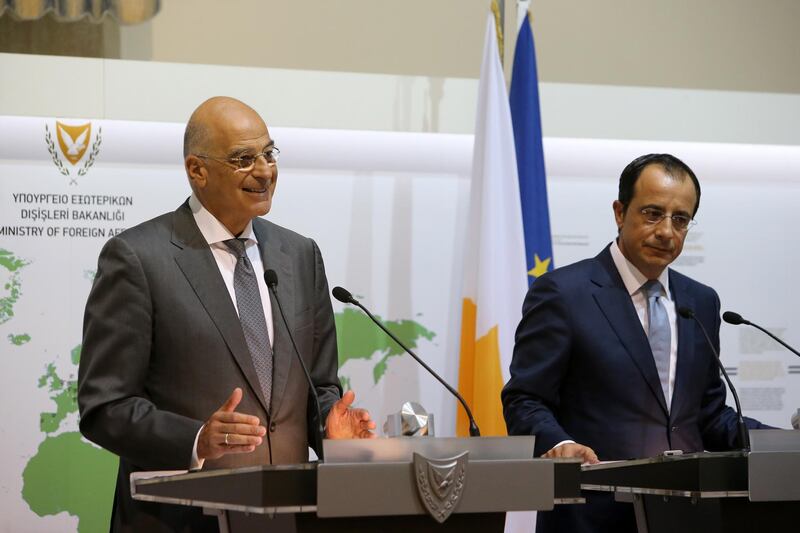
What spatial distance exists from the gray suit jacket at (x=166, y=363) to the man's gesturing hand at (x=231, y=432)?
21cm

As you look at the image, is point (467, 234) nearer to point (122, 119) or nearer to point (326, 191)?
point (326, 191)

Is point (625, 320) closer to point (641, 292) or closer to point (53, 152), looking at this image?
point (641, 292)

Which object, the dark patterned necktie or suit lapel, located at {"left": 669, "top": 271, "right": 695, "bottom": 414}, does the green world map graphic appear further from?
suit lapel, located at {"left": 669, "top": 271, "right": 695, "bottom": 414}

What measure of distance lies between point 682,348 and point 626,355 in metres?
0.19

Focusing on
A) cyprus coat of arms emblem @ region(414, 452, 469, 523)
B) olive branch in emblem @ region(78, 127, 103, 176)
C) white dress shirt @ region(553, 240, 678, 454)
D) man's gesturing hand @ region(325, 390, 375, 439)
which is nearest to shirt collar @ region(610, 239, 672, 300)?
white dress shirt @ region(553, 240, 678, 454)

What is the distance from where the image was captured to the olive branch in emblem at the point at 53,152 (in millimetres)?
4648

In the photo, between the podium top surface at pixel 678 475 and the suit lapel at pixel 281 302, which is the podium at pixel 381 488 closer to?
the podium top surface at pixel 678 475

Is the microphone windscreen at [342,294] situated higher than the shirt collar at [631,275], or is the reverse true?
the shirt collar at [631,275]

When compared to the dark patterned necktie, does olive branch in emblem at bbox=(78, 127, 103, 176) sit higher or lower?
higher

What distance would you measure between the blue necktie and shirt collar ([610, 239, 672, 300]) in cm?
2

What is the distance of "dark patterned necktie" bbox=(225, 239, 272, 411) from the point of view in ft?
9.20

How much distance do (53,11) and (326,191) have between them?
147 centimetres

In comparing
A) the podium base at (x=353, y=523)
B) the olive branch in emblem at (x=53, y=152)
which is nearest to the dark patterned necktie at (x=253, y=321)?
the podium base at (x=353, y=523)

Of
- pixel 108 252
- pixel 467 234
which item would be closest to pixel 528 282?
pixel 467 234
